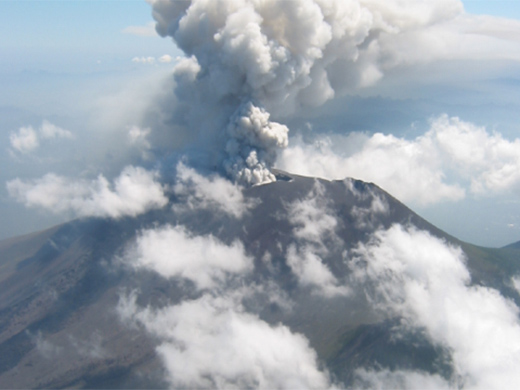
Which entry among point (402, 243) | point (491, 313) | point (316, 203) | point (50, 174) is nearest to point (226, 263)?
point (316, 203)

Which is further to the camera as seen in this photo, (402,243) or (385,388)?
(402,243)

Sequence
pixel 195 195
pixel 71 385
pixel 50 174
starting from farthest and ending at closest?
pixel 50 174
pixel 195 195
pixel 71 385

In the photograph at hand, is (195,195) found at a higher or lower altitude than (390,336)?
higher

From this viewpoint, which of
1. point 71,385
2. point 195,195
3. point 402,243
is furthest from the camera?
point 402,243

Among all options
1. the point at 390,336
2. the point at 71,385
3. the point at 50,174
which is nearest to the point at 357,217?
the point at 390,336

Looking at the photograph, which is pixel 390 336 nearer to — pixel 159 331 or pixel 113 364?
pixel 159 331

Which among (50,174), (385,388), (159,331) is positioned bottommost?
(385,388)

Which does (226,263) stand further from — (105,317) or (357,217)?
(357,217)
